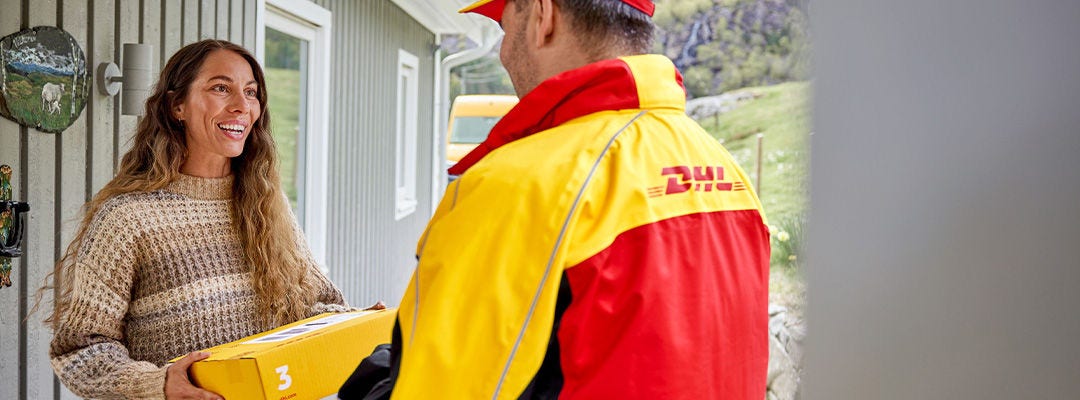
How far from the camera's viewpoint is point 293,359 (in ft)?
5.52

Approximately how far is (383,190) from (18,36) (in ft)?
14.6

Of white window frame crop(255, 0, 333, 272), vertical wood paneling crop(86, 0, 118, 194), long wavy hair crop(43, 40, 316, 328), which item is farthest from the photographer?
white window frame crop(255, 0, 333, 272)

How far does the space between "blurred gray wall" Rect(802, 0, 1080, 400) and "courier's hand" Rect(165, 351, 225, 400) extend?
1.76 meters

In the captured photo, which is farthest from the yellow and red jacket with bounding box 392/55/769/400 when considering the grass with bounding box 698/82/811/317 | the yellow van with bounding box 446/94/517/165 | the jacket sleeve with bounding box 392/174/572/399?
the yellow van with bounding box 446/94/517/165

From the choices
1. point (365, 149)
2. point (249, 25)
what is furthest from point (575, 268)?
point (365, 149)

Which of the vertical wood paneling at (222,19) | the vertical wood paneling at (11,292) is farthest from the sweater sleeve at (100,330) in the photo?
the vertical wood paneling at (222,19)

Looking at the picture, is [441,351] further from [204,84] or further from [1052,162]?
[1052,162]

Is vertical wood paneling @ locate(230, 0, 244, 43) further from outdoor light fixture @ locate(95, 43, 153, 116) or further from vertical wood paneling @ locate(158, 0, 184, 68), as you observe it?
outdoor light fixture @ locate(95, 43, 153, 116)

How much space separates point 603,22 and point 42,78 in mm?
1583

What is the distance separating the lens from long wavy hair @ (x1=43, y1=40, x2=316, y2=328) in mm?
1946

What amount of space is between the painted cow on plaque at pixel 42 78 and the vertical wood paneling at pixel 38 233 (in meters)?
0.03

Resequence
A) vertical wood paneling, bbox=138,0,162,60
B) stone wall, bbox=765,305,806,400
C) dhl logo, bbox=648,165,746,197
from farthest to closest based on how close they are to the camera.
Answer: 1. stone wall, bbox=765,305,806,400
2. vertical wood paneling, bbox=138,0,162,60
3. dhl logo, bbox=648,165,746,197

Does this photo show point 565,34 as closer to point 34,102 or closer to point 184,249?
point 184,249

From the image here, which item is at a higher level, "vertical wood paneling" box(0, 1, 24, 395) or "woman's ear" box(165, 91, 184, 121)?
"woman's ear" box(165, 91, 184, 121)
